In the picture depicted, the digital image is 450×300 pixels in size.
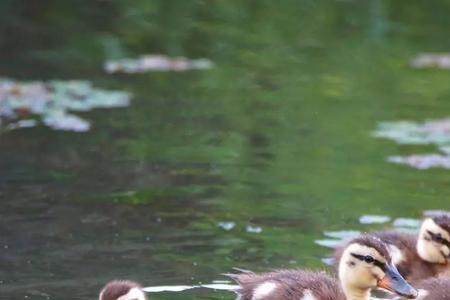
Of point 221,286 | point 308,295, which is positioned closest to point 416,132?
point 221,286

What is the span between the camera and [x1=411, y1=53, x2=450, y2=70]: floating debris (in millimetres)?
15458

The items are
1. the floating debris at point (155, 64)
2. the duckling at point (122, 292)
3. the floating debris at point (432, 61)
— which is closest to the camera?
the duckling at point (122, 292)

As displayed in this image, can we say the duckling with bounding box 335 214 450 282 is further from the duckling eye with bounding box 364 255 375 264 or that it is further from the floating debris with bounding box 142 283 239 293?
the duckling eye with bounding box 364 255 375 264

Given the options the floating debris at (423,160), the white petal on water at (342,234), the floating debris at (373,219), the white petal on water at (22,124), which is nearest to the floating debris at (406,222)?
the floating debris at (373,219)

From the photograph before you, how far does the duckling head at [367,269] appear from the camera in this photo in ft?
26.0

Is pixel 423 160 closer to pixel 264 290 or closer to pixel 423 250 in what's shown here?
pixel 423 250

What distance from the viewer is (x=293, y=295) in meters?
7.50

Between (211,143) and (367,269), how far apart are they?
4323 millimetres

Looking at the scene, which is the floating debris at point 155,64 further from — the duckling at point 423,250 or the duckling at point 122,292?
the duckling at point 122,292

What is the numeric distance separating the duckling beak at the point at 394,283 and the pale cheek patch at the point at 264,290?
64 cm

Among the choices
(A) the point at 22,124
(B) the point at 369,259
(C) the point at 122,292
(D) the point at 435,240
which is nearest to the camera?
(C) the point at 122,292

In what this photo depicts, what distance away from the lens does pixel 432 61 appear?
1562 centimetres

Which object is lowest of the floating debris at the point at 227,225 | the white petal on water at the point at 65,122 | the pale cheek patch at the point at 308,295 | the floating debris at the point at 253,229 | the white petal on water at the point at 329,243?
the white petal on water at the point at 329,243

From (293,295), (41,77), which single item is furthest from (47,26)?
(293,295)
